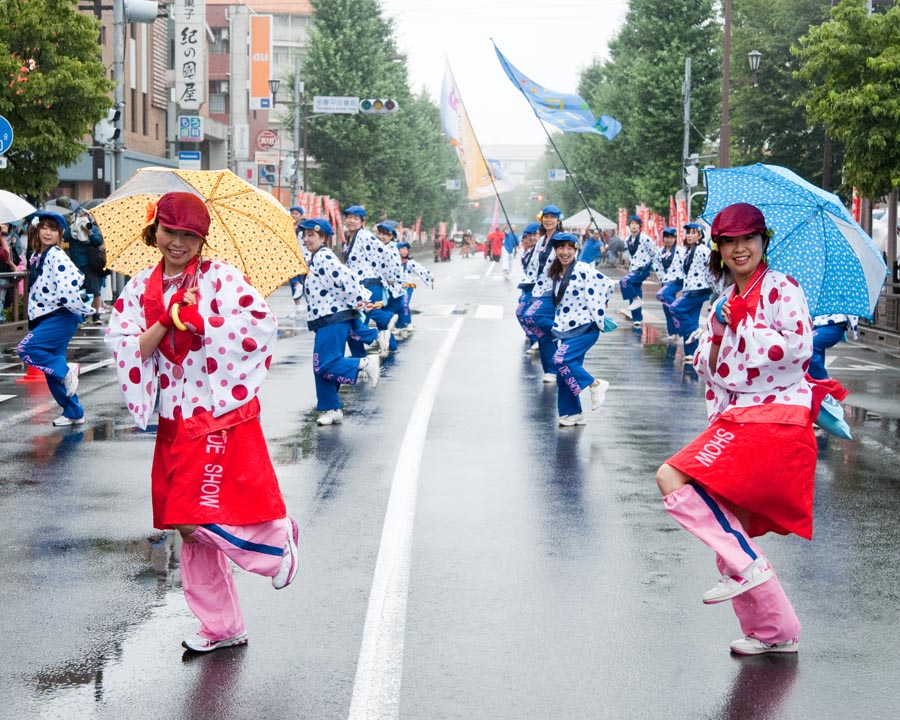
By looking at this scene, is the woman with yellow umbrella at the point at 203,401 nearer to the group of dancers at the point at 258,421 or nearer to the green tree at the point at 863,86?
the group of dancers at the point at 258,421

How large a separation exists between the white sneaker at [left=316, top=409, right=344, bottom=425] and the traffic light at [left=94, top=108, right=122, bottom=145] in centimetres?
1546

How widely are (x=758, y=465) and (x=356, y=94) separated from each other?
56.7m

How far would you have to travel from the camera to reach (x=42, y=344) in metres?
10.8

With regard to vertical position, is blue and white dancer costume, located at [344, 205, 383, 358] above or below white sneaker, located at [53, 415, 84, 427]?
above

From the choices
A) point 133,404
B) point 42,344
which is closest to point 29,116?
point 42,344

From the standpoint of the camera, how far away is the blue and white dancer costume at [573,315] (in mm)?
11141

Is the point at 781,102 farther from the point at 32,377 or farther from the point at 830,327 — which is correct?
the point at 830,327

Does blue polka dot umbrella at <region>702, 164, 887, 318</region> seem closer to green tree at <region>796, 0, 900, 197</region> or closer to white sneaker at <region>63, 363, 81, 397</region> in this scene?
white sneaker at <region>63, 363, 81, 397</region>

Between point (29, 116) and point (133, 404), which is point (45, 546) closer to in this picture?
point (133, 404)

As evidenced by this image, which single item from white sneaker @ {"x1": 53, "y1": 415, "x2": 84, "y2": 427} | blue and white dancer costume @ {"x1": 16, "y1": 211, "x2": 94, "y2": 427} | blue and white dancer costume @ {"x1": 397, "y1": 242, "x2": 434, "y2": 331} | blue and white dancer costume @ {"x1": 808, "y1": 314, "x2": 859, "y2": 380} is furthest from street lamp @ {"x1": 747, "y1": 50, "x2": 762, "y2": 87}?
white sneaker @ {"x1": 53, "y1": 415, "x2": 84, "y2": 427}

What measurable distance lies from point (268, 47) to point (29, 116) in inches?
1228

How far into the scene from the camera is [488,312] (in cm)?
2655

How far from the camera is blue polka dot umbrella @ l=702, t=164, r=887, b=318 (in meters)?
5.60

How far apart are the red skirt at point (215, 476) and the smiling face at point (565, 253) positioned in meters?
6.52
